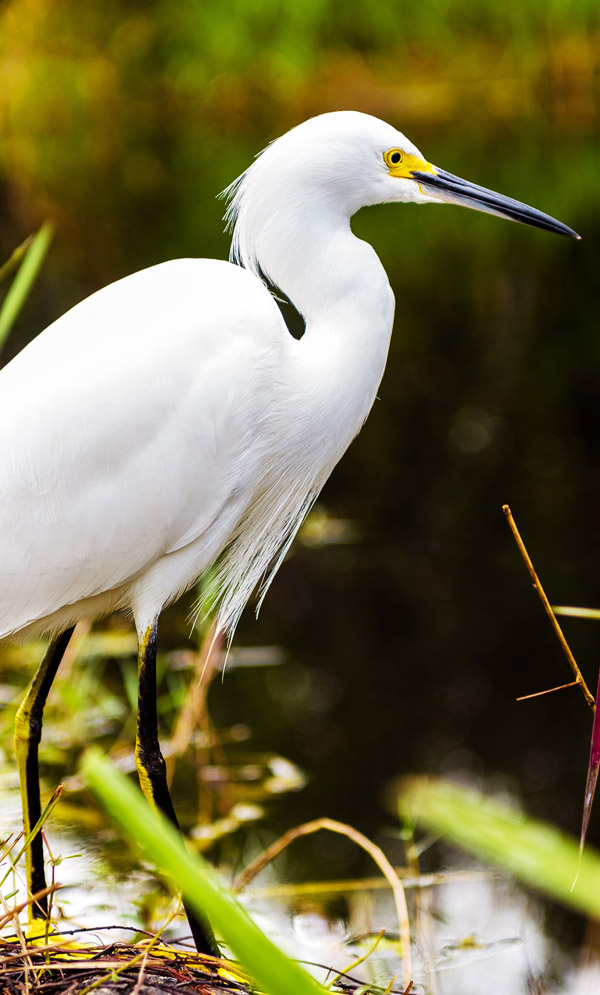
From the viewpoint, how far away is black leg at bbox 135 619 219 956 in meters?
2.22

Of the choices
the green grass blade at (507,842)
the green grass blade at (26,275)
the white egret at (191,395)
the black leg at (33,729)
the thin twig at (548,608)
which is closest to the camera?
the green grass blade at (507,842)

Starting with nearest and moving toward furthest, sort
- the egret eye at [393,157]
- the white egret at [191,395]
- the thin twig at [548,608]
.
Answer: the thin twig at [548,608], the white egret at [191,395], the egret eye at [393,157]

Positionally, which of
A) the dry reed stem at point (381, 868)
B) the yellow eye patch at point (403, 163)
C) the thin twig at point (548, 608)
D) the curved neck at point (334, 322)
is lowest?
the dry reed stem at point (381, 868)

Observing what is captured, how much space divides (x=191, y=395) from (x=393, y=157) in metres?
0.63

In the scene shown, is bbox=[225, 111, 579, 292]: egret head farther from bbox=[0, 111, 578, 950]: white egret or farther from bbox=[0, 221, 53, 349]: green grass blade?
bbox=[0, 221, 53, 349]: green grass blade

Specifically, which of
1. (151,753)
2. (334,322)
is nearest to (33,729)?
(151,753)

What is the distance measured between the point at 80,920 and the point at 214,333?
1.59 m

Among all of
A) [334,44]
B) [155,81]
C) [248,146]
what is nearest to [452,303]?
[248,146]

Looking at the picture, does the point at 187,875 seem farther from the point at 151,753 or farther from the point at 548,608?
the point at 151,753

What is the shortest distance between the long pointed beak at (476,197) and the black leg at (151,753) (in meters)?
1.04

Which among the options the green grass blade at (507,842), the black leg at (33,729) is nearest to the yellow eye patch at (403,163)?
the black leg at (33,729)

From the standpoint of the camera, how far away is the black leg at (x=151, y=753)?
222cm

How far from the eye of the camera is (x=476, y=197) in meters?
2.33

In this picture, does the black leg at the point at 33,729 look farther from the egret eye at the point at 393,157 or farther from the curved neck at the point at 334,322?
the egret eye at the point at 393,157
